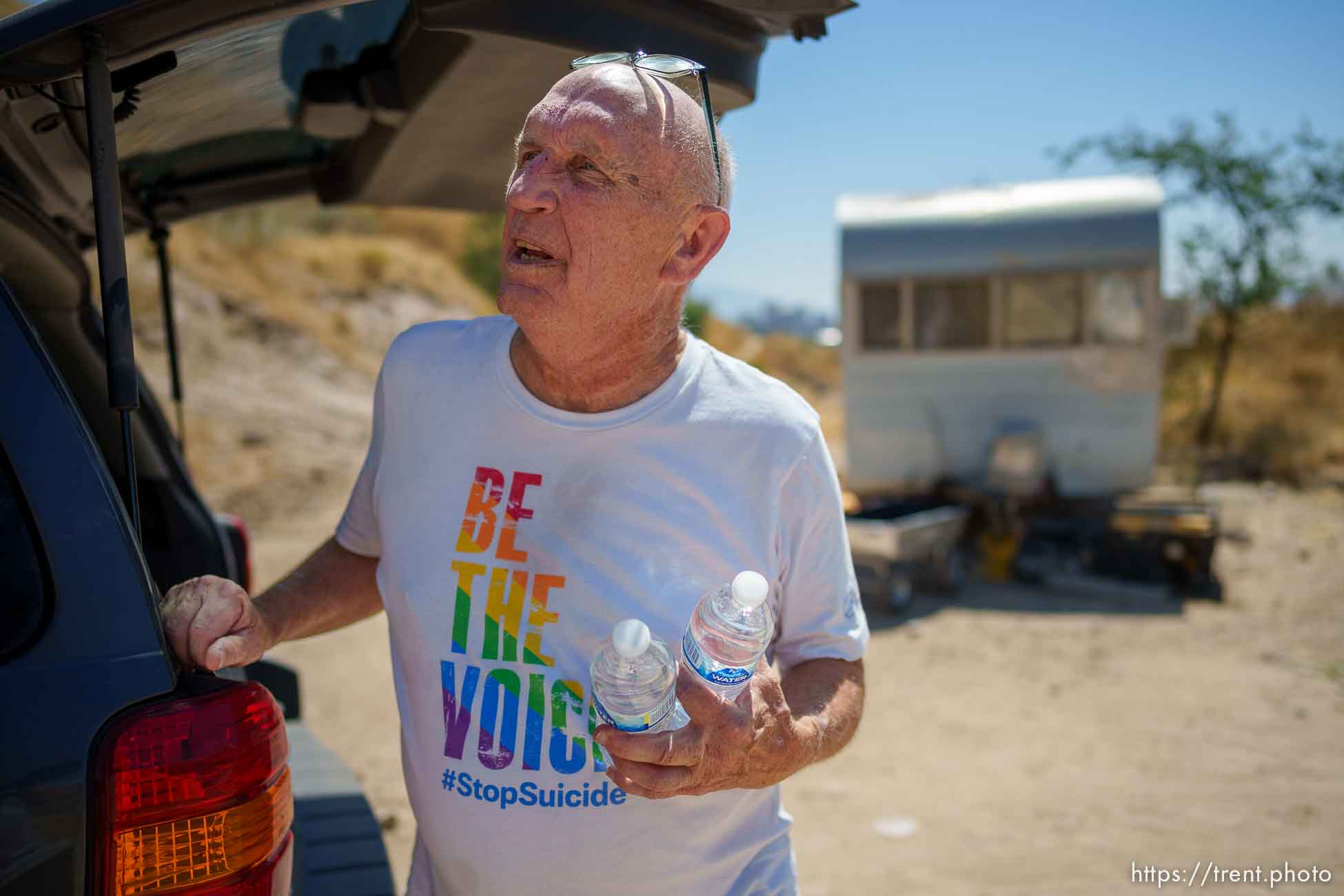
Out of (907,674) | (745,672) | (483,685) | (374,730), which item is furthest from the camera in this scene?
(907,674)

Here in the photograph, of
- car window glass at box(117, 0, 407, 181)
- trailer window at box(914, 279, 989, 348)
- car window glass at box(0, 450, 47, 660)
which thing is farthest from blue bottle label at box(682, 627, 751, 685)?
trailer window at box(914, 279, 989, 348)

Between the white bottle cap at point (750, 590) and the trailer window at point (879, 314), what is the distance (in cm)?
798

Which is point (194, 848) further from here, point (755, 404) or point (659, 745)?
point (755, 404)

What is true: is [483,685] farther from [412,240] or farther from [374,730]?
[412,240]

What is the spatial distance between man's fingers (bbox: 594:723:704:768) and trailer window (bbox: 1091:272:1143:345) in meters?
8.17

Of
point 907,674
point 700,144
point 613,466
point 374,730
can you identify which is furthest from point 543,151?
point 907,674

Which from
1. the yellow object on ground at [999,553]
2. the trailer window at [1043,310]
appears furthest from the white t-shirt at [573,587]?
the trailer window at [1043,310]

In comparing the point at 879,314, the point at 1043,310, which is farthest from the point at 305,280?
the point at 1043,310

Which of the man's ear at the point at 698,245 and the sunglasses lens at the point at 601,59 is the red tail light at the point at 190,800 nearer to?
the man's ear at the point at 698,245

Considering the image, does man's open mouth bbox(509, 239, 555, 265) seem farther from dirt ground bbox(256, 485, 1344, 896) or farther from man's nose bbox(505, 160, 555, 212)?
dirt ground bbox(256, 485, 1344, 896)

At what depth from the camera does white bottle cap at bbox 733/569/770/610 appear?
4.09ft

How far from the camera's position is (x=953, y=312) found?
884 cm

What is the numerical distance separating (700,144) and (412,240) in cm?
3643

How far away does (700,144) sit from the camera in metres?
1.57
